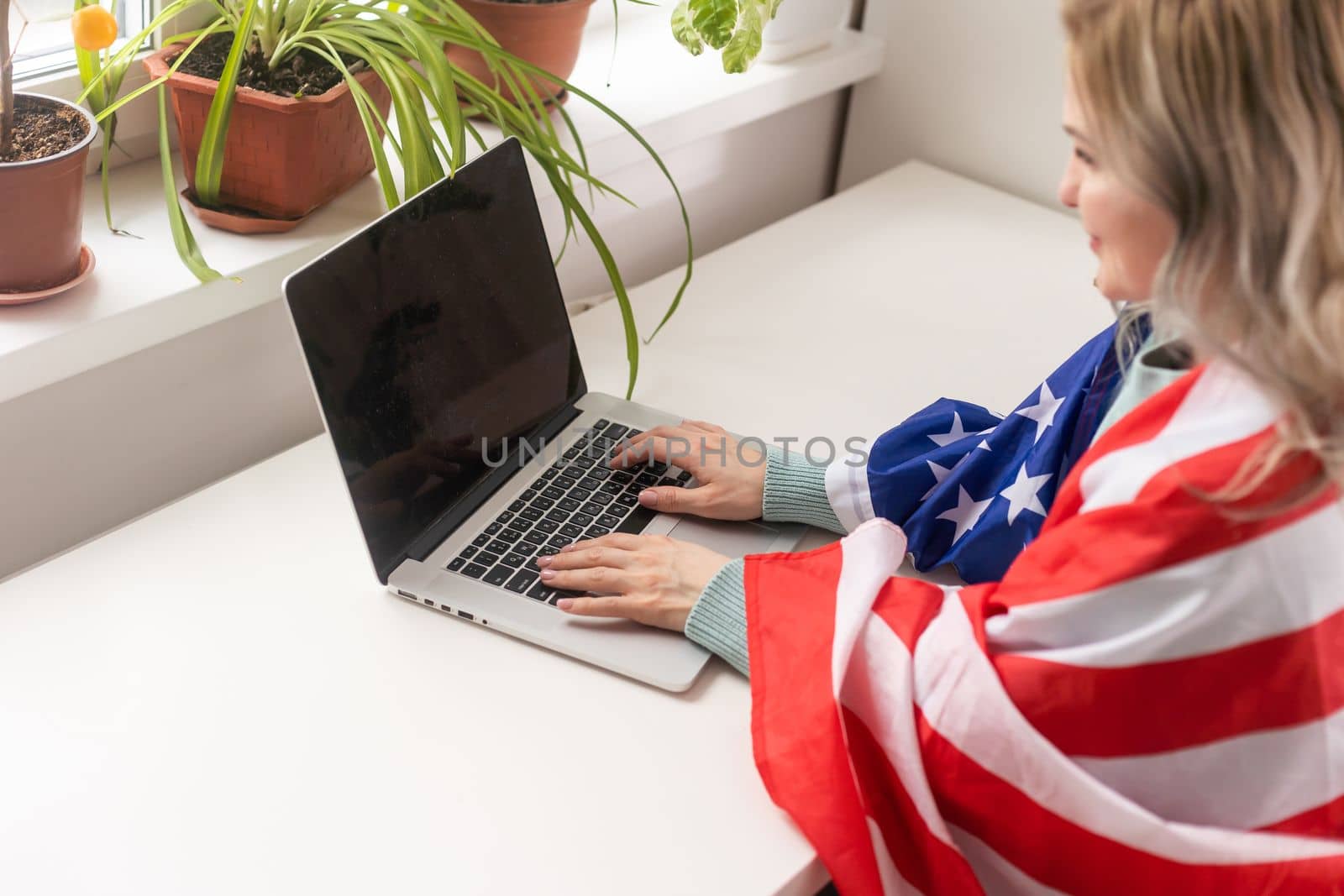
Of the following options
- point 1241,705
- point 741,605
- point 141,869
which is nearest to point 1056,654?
point 1241,705

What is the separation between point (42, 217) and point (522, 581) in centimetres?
40

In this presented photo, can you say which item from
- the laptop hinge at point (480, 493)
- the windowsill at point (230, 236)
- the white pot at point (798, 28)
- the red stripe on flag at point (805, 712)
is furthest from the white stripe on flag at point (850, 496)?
the white pot at point (798, 28)

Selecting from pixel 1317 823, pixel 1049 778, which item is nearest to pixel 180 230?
pixel 1049 778

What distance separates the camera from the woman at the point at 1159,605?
0.55m

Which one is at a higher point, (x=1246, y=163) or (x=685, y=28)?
(x=1246, y=163)

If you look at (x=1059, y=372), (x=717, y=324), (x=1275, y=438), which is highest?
(x=1275, y=438)

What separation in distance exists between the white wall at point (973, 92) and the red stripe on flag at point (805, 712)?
0.87 metres

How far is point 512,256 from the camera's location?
931mm

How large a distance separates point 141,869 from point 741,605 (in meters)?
0.37

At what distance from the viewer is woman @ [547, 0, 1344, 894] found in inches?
21.6

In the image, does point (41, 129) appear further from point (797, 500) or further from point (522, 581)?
point (797, 500)

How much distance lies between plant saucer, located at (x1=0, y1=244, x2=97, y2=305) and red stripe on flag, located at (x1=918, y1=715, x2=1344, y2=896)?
648mm

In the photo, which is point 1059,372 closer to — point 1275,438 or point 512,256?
point 1275,438

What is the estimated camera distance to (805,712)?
0.71 metres
